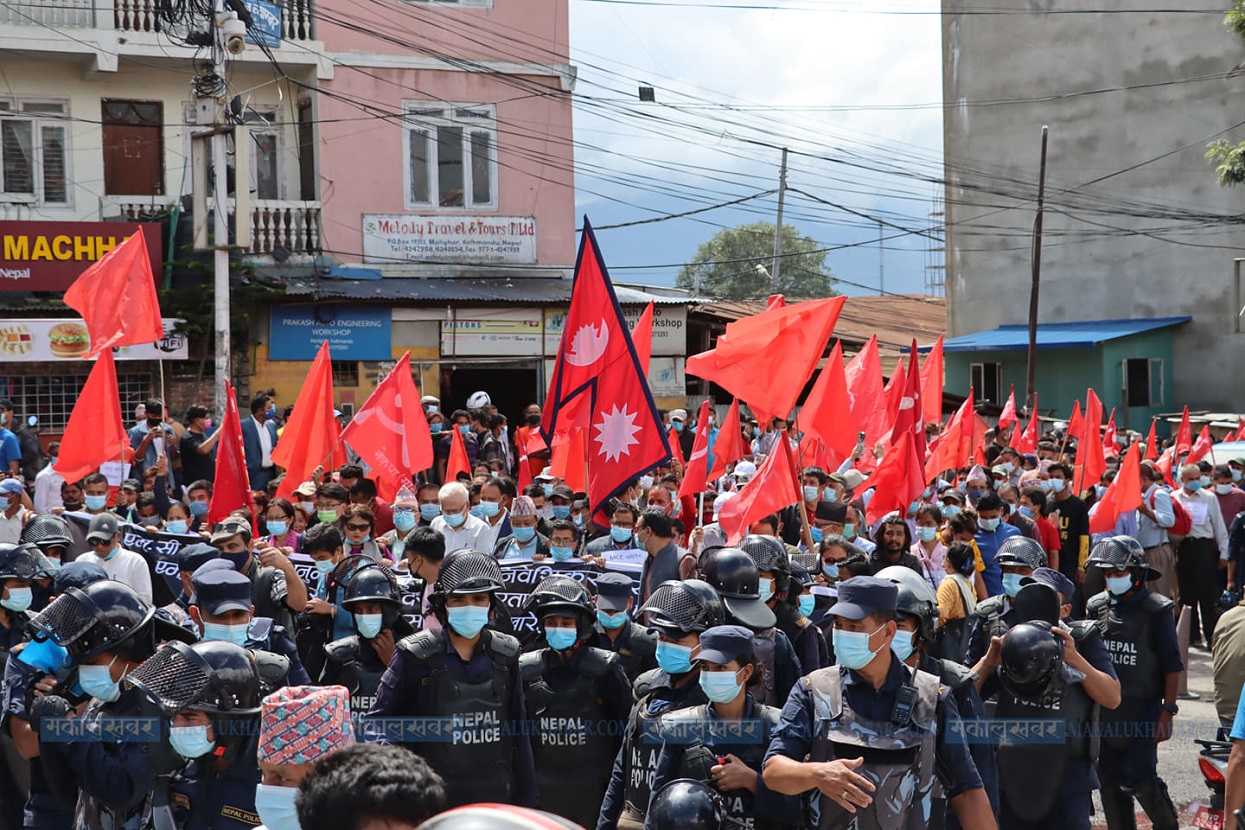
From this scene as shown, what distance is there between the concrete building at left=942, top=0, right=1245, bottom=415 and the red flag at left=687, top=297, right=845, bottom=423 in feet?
78.6

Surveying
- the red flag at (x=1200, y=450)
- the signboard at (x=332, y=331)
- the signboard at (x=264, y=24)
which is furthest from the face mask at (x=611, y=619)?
the signboard at (x=264, y=24)

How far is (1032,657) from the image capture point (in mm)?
6277

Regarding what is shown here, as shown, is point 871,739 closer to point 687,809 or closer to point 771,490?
point 687,809

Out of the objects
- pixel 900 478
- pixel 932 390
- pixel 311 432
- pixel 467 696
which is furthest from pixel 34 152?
pixel 467 696

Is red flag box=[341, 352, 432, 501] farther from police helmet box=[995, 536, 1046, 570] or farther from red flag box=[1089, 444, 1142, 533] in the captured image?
red flag box=[1089, 444, 1142, 533]

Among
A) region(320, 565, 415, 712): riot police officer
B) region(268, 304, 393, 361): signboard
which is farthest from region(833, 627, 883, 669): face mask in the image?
region(268, 304, 393, 361): signboard

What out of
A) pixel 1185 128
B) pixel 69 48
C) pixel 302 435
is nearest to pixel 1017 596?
pixel 302 435

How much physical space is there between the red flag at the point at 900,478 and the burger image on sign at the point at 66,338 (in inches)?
456

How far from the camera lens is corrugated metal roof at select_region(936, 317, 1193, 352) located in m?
33.5

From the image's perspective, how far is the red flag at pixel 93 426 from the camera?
12.0 metres

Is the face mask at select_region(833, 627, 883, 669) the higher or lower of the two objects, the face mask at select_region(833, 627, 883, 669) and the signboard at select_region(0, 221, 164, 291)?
the lower

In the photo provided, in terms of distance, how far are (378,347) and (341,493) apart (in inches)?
425

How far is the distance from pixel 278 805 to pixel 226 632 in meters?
2.51

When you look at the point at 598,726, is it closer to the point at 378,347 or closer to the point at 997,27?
the point at 378,347
